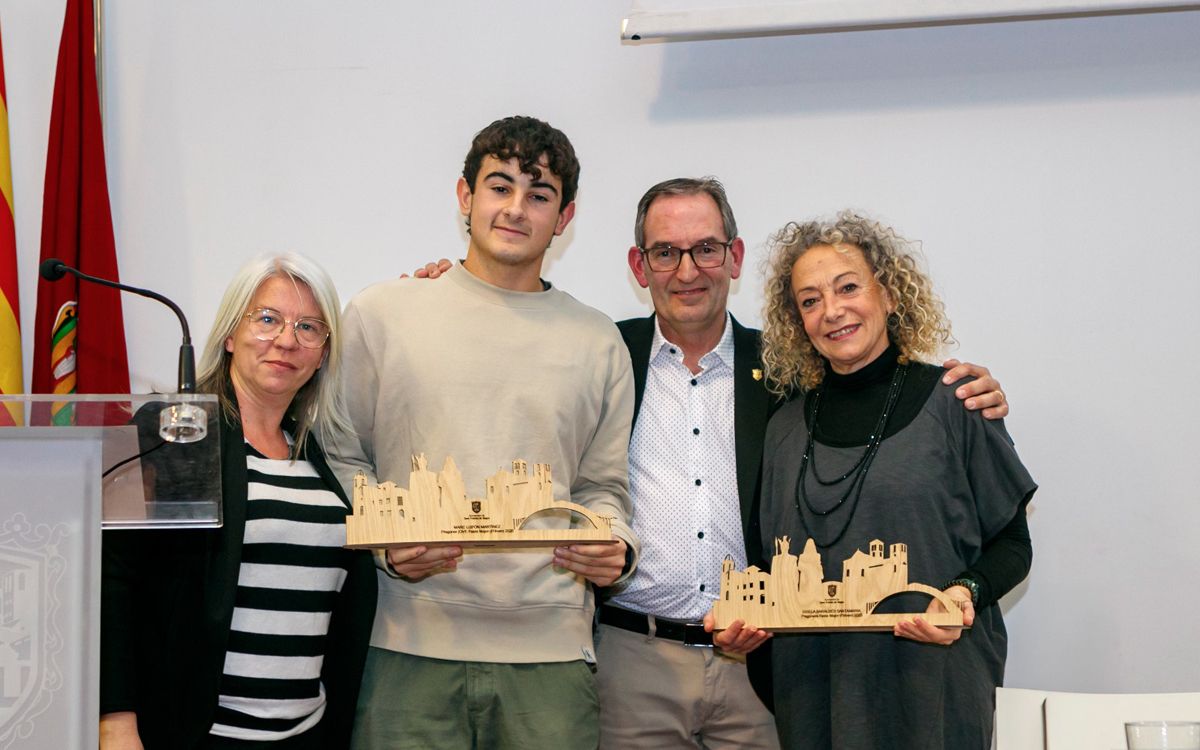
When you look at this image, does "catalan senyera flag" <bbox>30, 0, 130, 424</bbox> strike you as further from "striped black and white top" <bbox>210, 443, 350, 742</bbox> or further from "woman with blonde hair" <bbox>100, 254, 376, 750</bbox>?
"striped black and white top" <bbox>210, 443, 350, 742</bbox>

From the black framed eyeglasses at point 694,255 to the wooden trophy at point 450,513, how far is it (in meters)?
0.77

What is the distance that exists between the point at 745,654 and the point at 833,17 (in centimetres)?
180

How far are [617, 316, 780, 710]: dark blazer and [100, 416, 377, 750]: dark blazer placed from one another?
3.63 ft

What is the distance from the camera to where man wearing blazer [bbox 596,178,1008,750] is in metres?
2.85

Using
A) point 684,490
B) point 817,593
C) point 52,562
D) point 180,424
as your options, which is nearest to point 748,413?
point 684,490

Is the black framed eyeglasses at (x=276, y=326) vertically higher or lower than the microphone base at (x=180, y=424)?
higher

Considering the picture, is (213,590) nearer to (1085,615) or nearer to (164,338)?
(164,338)

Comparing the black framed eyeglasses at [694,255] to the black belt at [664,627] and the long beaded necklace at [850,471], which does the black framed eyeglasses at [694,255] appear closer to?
the long beaded necklace at [850,471]

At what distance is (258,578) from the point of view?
7.66 ft

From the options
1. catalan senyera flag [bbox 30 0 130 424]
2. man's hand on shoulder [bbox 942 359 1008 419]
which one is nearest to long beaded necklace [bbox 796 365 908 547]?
man's hand on shoulder [bbox 942 359 1008 419]

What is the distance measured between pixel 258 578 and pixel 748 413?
1244mm

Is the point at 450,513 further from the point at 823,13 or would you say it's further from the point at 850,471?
the point at 823,13

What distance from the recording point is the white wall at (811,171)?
3.47 metres

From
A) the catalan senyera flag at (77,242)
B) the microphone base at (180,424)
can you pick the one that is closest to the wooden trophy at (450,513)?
the microphone base at (180,424)
